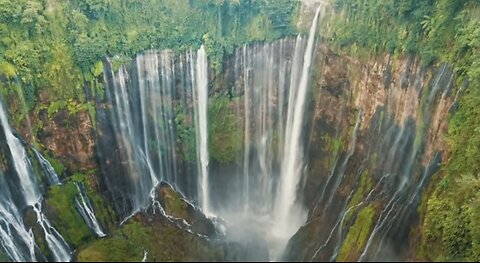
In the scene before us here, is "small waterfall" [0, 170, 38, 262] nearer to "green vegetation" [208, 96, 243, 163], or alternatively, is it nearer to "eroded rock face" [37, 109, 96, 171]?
"eroded rock face" [37, 109, 96, 171]

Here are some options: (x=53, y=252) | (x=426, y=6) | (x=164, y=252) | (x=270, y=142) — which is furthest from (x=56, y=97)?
(x=426, y=6)

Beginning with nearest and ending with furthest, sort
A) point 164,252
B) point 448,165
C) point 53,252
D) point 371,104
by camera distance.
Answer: point 448,165
point 164,252
point 53,252
point 371,104

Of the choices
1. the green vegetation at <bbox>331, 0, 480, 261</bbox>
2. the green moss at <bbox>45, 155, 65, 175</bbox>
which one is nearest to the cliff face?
the green moss at <bbox>45, 155, 65, 175</bbox>

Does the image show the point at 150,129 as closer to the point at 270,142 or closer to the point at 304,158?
the point at 270,142

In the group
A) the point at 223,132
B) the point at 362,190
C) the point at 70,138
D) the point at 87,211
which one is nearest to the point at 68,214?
the point at 87,211

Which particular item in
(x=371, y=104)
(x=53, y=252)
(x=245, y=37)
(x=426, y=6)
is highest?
(x=426, y=6)

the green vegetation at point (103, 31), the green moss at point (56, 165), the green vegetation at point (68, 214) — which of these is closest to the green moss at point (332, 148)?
the green vegetation at point (103, 31)
